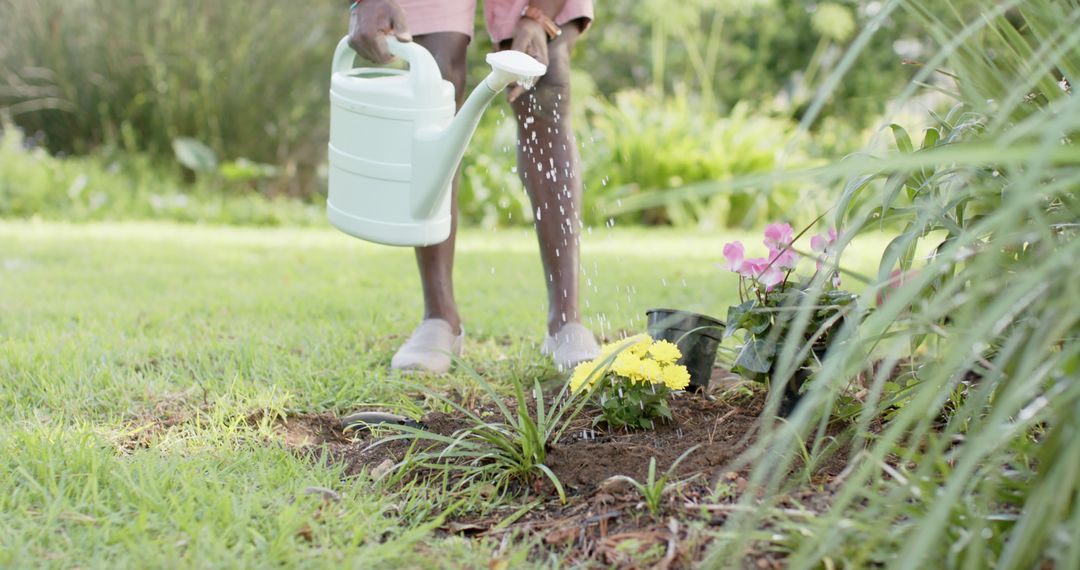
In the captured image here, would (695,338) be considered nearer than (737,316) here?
No

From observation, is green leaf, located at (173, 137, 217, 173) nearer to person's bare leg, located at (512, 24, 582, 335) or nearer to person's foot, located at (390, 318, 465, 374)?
person's foot, located at (390, 318, 465, 374)

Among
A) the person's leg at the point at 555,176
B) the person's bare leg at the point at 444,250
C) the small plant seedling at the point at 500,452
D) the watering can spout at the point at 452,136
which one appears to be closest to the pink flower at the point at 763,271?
the small plant seedling at the point at 500,452

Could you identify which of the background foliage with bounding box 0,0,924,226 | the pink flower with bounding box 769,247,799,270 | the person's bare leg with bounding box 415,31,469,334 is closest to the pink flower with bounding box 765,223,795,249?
the pink flower with bounding box 769,247,799,270

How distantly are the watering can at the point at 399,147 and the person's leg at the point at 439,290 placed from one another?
211 mm

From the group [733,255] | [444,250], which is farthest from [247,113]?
[733,255]

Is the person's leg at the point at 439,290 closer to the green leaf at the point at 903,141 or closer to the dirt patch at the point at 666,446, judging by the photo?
the dirt patch at the point at 666,446

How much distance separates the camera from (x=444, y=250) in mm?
2447

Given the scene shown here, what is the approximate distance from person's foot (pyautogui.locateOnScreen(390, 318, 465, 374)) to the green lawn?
6 cm

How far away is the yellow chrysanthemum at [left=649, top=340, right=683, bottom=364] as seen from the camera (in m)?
1.72

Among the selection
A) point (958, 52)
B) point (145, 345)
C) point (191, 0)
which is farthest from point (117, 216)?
point (958, 52)

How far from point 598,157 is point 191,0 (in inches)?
105

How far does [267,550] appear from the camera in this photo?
1.27 m

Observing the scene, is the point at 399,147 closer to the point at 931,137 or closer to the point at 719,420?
the point at 719,420

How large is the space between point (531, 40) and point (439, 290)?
65 cm
